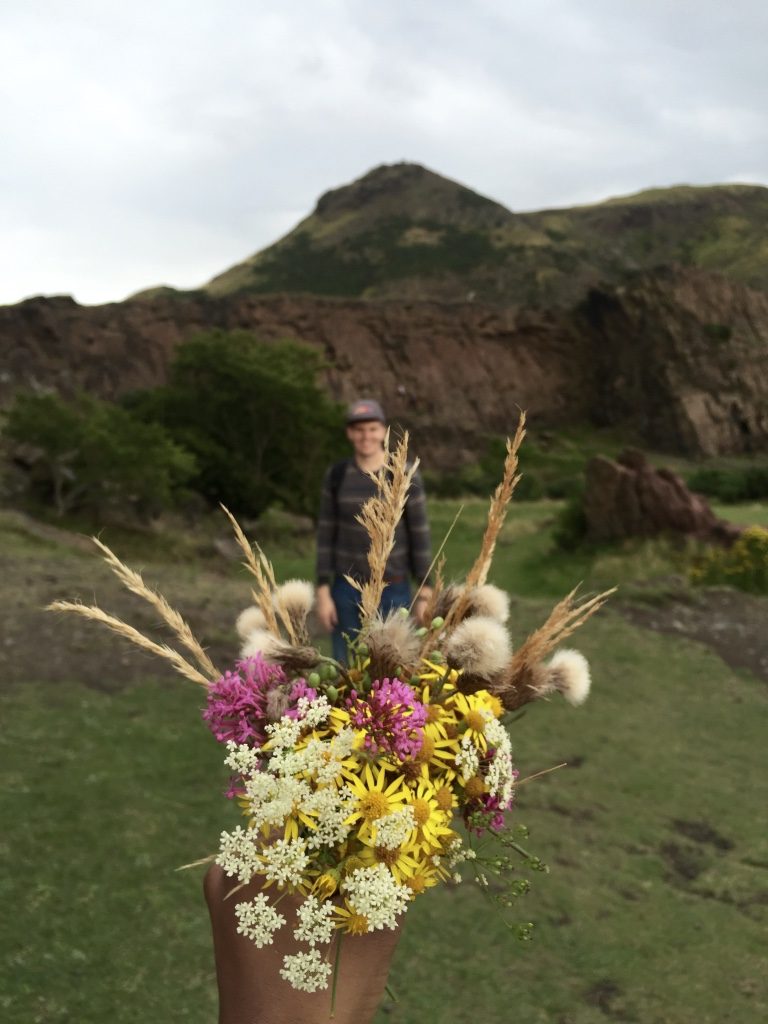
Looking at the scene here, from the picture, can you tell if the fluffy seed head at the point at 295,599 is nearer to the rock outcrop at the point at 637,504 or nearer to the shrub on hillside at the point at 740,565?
the shrub on hillside at the point at 740,565

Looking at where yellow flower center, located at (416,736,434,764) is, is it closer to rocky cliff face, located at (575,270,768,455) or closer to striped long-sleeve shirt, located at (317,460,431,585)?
striped long-sleeve shirt, located at (317,460,431,585)

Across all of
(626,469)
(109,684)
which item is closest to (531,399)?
(626,469)

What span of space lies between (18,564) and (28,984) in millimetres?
7239

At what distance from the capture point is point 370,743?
1402 mm

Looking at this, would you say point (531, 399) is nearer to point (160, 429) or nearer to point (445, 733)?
point (160, 429)

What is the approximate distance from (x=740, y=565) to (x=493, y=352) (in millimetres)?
43278

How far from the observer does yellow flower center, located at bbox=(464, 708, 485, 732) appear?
1498 mm

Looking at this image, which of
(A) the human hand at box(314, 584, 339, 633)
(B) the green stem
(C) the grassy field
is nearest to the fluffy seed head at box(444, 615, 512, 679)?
(B) the green stem

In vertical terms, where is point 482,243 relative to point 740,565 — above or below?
above

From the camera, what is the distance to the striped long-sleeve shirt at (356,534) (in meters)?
4.22

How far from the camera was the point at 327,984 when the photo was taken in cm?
141

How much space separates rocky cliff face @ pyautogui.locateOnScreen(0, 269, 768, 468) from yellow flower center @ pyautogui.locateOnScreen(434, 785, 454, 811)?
149 feet

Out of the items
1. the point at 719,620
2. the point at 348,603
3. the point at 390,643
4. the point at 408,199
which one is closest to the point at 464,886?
the point at 348,603

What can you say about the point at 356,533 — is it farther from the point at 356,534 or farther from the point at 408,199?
the point at 408,199
